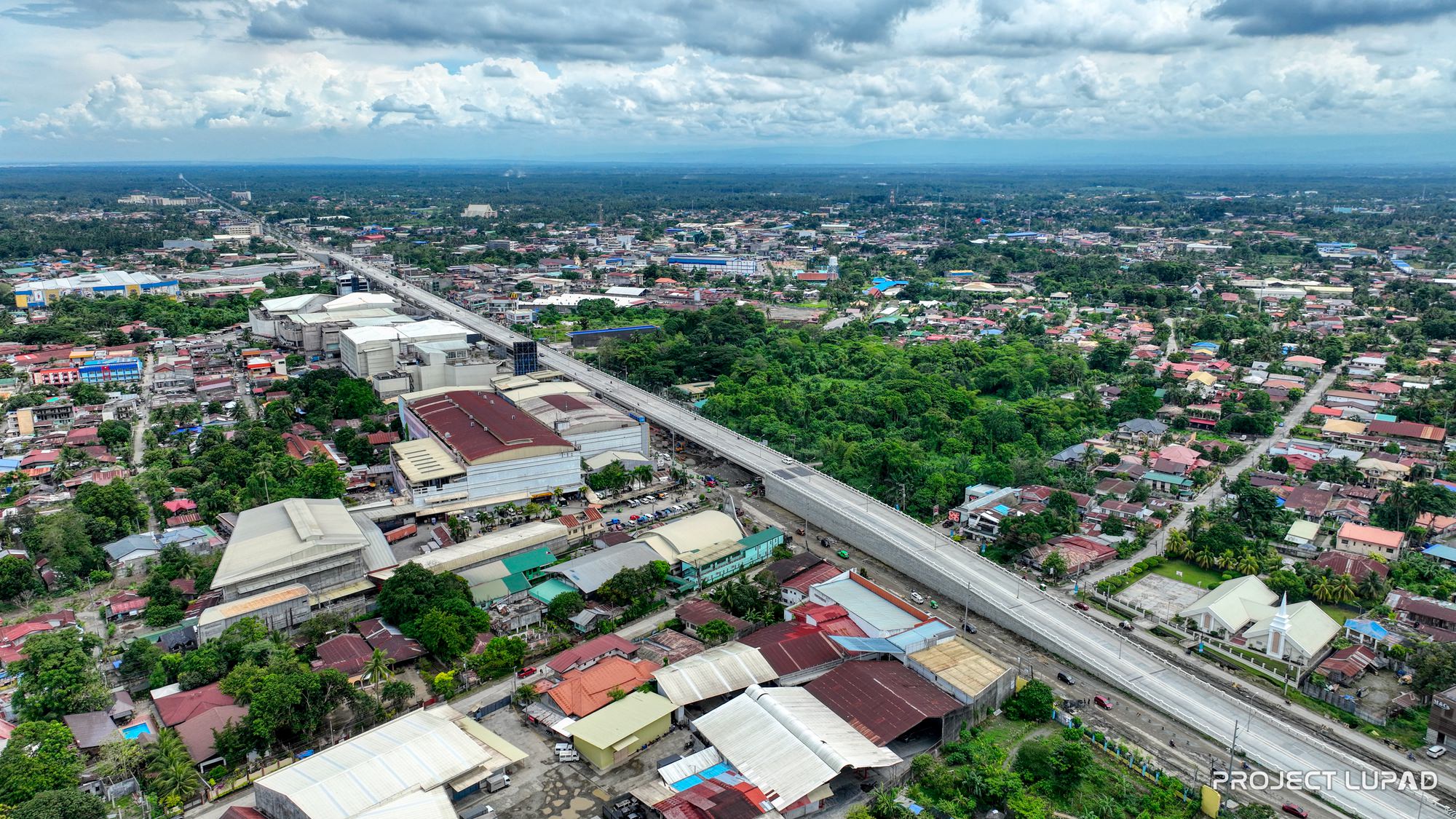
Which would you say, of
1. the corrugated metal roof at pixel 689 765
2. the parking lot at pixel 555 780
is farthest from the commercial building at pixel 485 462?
the corrugated metal roof at pixel 689 765

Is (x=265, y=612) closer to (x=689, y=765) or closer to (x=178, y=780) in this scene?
(x=178, y=780)

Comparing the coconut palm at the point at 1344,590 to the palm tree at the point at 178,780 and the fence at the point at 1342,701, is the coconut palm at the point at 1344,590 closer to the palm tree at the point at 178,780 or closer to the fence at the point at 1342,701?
the fence at the point at 1342,701

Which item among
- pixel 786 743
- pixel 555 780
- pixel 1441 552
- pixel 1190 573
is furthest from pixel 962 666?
pixel 1441 552

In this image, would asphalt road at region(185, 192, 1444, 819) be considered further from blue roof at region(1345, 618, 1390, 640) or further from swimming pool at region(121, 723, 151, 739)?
swimming pool at region(121, 723, 151, 739)

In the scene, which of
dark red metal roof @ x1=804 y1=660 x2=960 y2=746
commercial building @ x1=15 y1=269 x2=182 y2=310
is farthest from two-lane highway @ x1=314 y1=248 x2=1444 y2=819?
commercial building @ x1=15 y1=269 x2=182 y2=310

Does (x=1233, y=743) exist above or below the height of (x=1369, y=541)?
below
